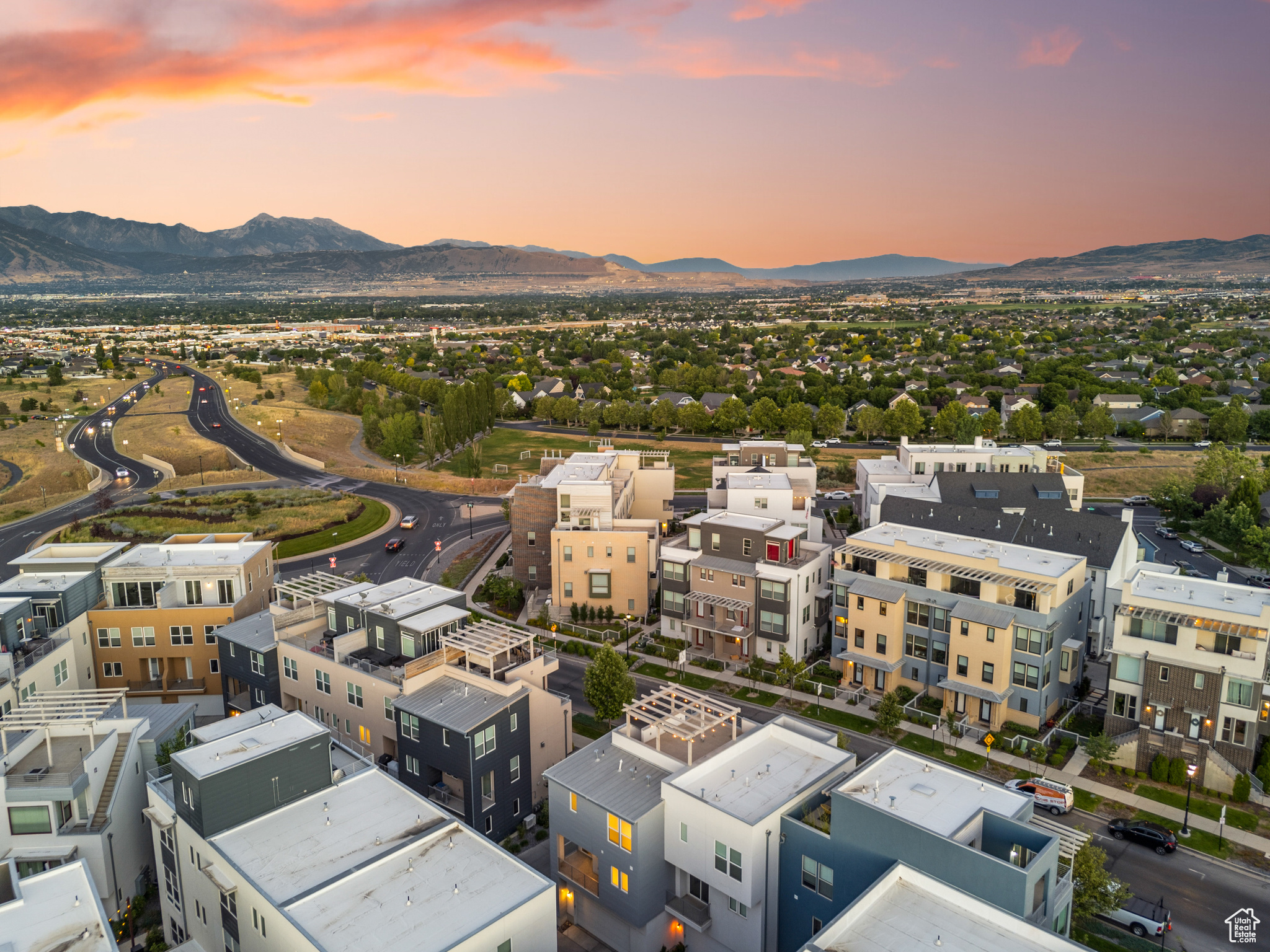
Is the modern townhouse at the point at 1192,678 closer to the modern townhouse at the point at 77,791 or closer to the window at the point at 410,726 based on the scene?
the window at the point at 410,726

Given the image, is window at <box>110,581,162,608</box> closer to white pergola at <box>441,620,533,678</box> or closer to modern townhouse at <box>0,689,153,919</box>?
modern townhouse at <box>0,689,153,919</box>

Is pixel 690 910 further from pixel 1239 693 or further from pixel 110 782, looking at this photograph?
pixel 1239 693

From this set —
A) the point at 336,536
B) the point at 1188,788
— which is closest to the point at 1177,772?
the point at 1188,788

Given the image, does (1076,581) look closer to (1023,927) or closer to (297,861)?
(1023,927)

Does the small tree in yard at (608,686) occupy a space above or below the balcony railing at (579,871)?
above

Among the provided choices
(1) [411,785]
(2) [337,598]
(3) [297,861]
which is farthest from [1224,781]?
(2) [337,598]

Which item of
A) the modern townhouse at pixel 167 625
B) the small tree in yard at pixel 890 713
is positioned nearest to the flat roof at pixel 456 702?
the modern townhouse at pixel 167 625
